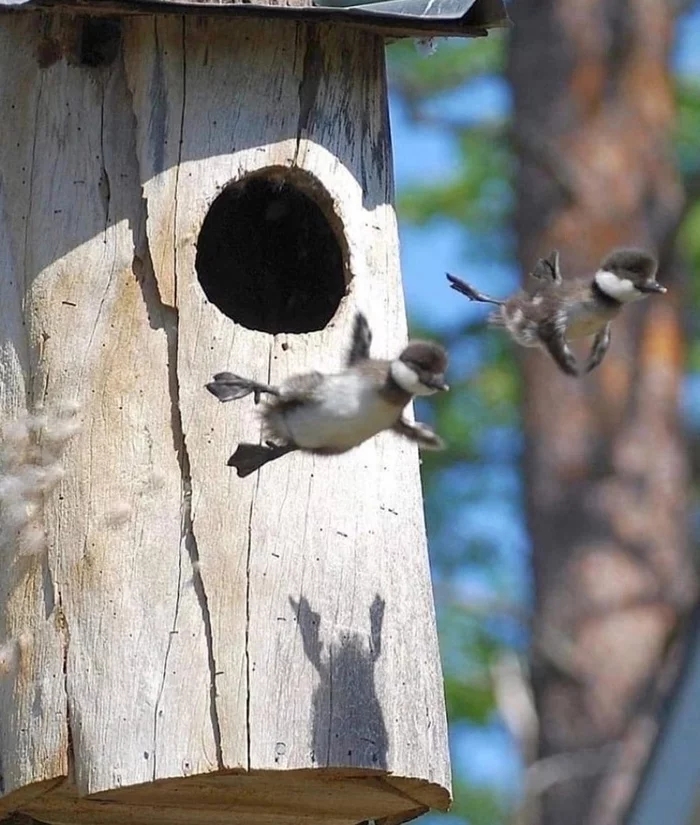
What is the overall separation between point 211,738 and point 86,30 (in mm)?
1663

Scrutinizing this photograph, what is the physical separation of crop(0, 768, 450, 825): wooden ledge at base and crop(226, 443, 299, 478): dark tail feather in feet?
2.03

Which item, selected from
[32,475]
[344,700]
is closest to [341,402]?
[344,700]

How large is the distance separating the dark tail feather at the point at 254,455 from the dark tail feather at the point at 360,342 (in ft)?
0.81

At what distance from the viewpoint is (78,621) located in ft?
13.8

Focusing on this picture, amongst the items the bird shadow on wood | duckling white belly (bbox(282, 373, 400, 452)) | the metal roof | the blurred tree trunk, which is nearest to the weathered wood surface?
the bird shadow on wood

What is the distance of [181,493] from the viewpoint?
4.26 meters

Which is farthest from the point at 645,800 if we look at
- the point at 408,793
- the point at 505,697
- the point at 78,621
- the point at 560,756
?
the point at 505,697

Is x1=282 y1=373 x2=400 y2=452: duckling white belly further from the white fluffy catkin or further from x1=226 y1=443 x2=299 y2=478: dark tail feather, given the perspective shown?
the white fluffy catkin

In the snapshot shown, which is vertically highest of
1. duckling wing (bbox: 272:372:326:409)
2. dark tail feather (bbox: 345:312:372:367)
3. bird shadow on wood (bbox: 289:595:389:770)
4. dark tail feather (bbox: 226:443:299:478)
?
dark tail feather (bbox: 345:312:372:367)

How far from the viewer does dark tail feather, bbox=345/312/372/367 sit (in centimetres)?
418

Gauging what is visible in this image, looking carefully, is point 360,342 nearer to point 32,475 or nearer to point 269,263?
point 32,475

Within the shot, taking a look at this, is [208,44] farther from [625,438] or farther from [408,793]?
[625,438]

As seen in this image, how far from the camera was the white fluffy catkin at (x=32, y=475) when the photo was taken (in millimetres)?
4312

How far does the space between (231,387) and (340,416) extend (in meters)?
0.23
